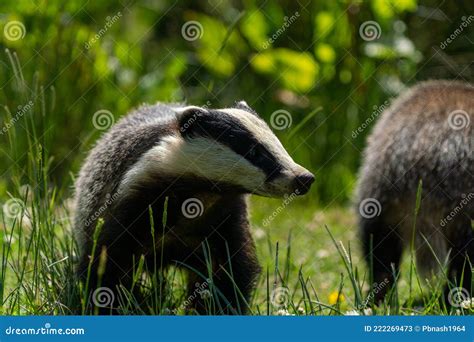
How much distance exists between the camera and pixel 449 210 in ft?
13.4

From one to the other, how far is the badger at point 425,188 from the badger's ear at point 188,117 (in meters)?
1.17

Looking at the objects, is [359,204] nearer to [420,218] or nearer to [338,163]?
[420,218]

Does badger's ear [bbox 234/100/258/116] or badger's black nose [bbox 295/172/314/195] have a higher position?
badger's ear [bbox 234/100/258/116]

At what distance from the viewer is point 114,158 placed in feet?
12.0

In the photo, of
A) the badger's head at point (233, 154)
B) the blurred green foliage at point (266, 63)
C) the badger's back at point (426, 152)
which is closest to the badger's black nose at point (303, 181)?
the badger's head at point (233, 154)

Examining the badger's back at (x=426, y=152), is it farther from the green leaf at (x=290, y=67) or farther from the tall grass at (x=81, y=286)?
the green leaf at (x=290, y=67)

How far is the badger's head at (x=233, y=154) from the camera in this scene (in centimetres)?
318

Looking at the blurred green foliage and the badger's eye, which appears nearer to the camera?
the badger's eye

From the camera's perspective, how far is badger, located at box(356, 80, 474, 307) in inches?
161

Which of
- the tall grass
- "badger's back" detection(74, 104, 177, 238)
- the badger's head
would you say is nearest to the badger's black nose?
the badger's head

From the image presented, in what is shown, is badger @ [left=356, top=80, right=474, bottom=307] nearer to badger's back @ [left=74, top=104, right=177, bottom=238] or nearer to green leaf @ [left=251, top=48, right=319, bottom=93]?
badger's back @ [left=74, top=104, right=177, bottom=238]

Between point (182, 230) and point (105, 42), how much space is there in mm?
3401

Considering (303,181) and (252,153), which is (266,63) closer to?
(252,153)

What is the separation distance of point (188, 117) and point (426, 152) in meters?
1.34
